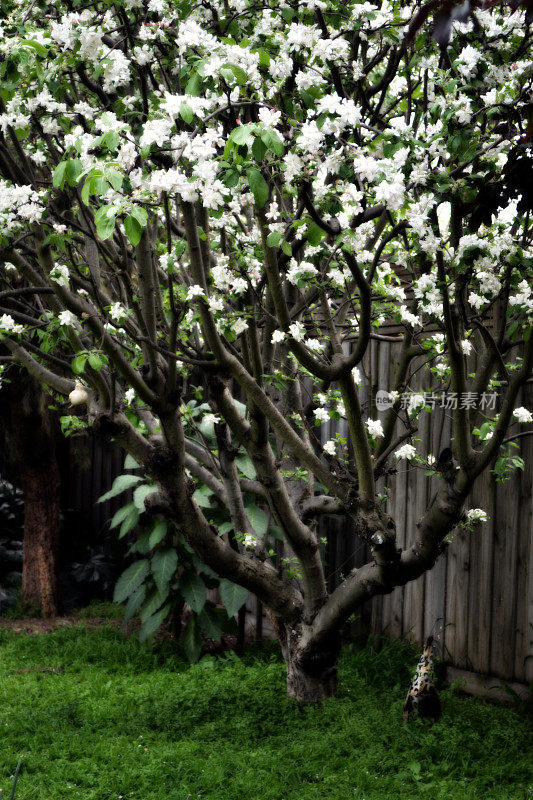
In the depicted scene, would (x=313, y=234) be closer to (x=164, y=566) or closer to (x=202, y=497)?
(x=202, y=497)

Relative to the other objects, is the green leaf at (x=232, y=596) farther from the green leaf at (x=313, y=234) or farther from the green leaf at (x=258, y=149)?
the green leaf at (x=258, y=149)

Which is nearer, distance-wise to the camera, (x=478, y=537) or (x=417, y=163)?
(x=417, y=163)

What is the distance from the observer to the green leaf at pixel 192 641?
16.8 ft

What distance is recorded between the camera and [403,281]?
4672mm

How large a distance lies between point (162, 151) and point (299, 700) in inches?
115

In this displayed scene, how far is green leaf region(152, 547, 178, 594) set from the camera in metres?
5.29

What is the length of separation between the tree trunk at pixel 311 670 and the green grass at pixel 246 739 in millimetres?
88

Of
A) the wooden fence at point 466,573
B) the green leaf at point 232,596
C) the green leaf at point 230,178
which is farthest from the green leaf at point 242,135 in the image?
the green leaf at point 232,596

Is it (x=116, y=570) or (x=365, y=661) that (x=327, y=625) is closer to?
(x=365, y=661)

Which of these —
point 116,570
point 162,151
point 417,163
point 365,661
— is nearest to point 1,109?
point 162,151

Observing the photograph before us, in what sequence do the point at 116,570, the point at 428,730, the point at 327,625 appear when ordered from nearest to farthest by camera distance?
the point at 428,730 → the point at 327,625 → the point at 116,570

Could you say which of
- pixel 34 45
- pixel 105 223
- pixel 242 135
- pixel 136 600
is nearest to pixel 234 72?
pixel 242 135

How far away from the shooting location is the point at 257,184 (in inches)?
86.7

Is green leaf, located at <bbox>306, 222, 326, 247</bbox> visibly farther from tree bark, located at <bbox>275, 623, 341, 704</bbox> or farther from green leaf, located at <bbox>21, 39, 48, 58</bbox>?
tree bark, located at <bbox>275, 623, 341, 704</bbox>
